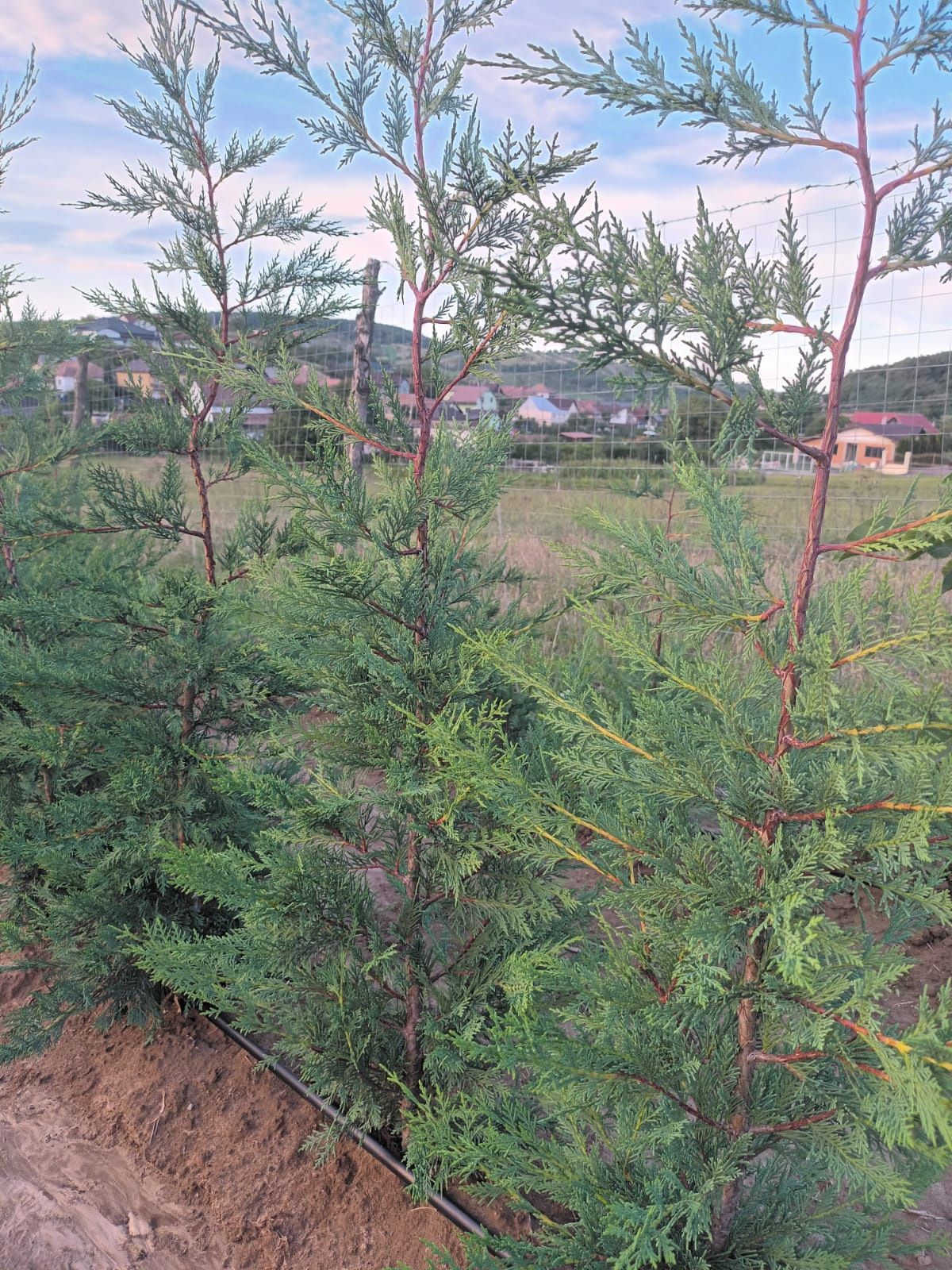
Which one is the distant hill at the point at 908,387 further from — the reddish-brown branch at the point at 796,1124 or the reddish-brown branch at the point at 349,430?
the reddish-brown branch at the point at 796,1124

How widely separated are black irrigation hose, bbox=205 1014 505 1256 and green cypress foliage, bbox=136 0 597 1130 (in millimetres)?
85

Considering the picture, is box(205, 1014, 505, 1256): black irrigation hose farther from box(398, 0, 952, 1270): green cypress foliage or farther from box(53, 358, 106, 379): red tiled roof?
box(53, 358, 106, 379): red tiled roof

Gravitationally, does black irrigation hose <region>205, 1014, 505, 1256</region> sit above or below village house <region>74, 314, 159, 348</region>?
below

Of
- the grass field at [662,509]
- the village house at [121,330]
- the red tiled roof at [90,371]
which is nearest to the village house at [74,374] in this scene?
the red tiled roof at [90,371]

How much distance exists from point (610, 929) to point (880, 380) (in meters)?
5.80

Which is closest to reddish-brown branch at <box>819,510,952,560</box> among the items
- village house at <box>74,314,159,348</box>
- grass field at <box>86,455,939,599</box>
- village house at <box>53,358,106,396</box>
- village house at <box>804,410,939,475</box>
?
village house at <box>74,314,159,348</box>

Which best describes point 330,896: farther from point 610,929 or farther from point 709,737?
point 709,737

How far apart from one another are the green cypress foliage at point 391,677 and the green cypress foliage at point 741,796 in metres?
0.43

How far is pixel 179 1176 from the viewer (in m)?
2.68

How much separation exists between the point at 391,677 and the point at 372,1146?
136 centimetres

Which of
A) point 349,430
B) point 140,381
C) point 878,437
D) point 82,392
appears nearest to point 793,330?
point 349,430

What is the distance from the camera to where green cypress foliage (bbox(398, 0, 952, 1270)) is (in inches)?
58.4

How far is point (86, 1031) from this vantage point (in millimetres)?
3391

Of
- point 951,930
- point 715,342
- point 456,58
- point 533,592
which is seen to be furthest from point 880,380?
point 715,342
